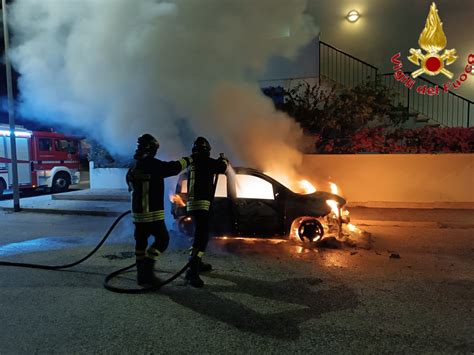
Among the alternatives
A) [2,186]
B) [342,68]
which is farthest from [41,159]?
[342,68]

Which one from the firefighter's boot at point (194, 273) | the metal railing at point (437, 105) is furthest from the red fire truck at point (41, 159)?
the metal railing at point (437, 105)

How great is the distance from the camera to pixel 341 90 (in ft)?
36.3

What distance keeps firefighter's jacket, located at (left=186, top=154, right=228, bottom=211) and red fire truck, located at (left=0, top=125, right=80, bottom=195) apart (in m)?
11.3

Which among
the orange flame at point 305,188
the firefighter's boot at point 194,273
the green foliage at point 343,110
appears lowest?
the firefighter's boot at point 194,273

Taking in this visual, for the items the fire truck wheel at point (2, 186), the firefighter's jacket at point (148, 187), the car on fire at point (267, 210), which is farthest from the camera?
the fire truck wheel at point (2, 186)

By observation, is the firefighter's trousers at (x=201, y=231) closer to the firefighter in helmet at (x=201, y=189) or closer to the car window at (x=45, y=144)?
the firefighter in helmet at (x=201, y=189)

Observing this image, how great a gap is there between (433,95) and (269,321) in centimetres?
1047

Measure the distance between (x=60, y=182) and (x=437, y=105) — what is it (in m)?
13.4

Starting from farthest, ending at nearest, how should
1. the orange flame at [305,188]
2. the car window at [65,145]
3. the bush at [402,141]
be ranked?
the car window at [65,145], the bush at [402,141], the orange flame at [305,188]

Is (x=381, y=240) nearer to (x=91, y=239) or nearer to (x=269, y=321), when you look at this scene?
(x=269, y=321)

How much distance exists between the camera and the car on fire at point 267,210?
6.19 meters

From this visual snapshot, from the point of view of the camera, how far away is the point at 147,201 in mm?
4414

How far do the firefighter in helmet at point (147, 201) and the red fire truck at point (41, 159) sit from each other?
1113 centimetres

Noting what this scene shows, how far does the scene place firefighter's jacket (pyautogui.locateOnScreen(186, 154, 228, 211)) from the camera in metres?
4.68
